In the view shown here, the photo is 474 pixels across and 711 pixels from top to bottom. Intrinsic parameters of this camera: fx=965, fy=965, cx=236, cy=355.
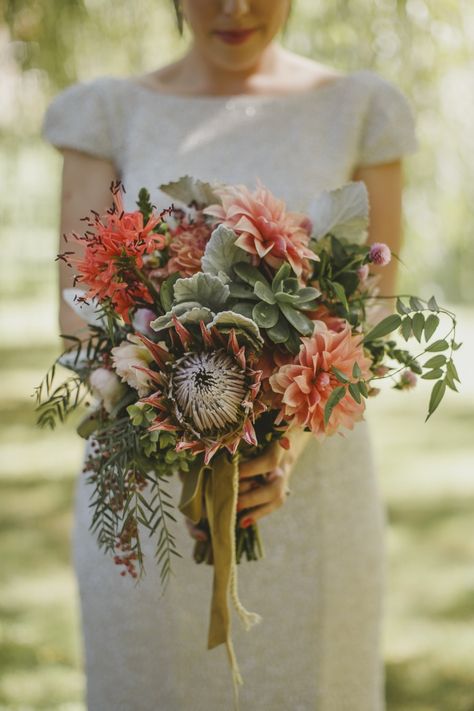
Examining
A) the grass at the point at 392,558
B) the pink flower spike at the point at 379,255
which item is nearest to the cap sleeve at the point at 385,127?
the pink flower spike at the point at 379,255

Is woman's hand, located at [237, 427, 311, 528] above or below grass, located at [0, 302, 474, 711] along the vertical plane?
above

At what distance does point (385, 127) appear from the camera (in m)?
Answer: 2.16

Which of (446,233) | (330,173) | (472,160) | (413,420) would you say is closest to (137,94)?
(330,173)

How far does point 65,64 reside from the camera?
3768 mm

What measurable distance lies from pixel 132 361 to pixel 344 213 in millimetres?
467

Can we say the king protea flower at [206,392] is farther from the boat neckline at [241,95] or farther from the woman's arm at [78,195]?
the boat neckline at [241,95]

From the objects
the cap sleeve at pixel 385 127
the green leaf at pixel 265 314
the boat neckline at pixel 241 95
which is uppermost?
the boat neckline at pixel 241 95

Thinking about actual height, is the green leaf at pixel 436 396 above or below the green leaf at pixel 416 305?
below

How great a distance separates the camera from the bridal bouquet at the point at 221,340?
136cm

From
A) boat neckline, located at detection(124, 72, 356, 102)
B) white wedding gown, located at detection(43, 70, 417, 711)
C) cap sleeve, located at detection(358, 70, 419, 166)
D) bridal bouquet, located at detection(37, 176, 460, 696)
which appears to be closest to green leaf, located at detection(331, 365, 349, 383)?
bridal bouquet, located at detection(37, 176, 460, 696)

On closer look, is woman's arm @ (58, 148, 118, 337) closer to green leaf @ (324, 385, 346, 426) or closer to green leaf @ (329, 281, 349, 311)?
green leaf @ (329, 281, 349, 311)

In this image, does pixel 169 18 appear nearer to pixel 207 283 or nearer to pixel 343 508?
pixel 343 508

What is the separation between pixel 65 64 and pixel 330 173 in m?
1.99

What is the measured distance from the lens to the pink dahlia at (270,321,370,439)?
54.4 inches
